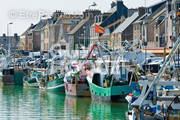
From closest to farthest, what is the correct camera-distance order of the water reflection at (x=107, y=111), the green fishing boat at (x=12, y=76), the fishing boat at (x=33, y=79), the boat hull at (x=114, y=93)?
the water reflection at (x=107, y=111) < the boat hull at (x=114, y=93) < the fishing boat at (x=33, y=79) < the green fishing boat at (x=12, y=76)

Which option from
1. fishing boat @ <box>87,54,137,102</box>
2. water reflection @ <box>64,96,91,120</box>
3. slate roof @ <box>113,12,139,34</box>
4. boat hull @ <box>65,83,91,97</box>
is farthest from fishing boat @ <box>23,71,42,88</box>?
fishing boat @ <box>87,54,137,102</box>

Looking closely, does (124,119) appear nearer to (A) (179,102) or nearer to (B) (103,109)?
(B) (103,109)

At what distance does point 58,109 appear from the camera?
49.0 metres

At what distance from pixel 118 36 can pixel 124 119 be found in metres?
58.8

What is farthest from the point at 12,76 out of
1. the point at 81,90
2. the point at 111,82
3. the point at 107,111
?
the point at 107,111

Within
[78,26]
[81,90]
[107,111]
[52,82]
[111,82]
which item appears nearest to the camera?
[107,111]

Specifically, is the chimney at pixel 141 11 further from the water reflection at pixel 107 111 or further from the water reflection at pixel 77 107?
the water reflection at pixel 107 111

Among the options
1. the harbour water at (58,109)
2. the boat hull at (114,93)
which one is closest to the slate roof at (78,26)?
the harbour water at (58,109)

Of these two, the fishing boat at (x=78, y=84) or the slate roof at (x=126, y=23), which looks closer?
the fishing boat at (x=78, y=84)

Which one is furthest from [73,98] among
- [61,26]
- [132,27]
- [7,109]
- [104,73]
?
[61,26]

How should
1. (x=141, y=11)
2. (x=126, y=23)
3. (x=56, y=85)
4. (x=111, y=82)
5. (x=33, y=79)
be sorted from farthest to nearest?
1. (x=126, y=23)
2. (x=141, y=11)
3. (x=33, y=79)
4. (x=56, y=85)
5. (x=111, y=82)

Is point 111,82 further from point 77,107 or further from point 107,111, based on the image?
point 107,111

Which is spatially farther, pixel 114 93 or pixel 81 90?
pixel 81 90

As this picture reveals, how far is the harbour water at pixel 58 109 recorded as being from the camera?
43.2 metres
